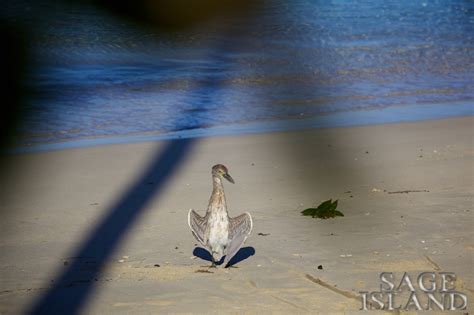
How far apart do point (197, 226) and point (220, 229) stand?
0.19 meters

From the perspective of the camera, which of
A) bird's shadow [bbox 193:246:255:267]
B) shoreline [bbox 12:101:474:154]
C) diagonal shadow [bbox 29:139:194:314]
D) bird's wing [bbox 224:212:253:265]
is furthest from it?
shoreline [bbox 12:101:474:154]

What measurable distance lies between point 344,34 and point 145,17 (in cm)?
1886

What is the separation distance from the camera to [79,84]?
15.4 m

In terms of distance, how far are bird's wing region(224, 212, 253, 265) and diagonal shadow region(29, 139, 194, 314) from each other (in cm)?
75

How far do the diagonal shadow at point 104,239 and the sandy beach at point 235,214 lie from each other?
0.02 m

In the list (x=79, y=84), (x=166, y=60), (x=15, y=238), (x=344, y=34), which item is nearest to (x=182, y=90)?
(x=79, y=84)

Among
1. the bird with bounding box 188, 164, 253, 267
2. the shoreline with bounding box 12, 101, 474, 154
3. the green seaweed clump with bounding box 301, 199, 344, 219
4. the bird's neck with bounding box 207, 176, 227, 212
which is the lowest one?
the bird with bounding box 188, 164, 253, 267

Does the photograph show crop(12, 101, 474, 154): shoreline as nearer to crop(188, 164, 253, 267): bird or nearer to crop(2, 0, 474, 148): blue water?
crop(2, 0, 474, 148): blue water

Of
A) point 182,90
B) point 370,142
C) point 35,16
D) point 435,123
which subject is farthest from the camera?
point 182,90

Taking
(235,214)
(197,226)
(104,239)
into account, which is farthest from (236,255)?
(235,214)

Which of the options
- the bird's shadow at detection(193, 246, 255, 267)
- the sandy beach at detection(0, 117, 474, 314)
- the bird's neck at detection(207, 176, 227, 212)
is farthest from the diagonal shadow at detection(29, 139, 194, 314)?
the bird's neck at detection(207, 176, 227, 212)

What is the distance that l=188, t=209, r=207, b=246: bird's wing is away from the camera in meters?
5.18

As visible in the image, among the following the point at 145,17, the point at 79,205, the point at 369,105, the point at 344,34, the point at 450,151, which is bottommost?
the point at 145,17

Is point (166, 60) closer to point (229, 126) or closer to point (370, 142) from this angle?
point (229, 126)
